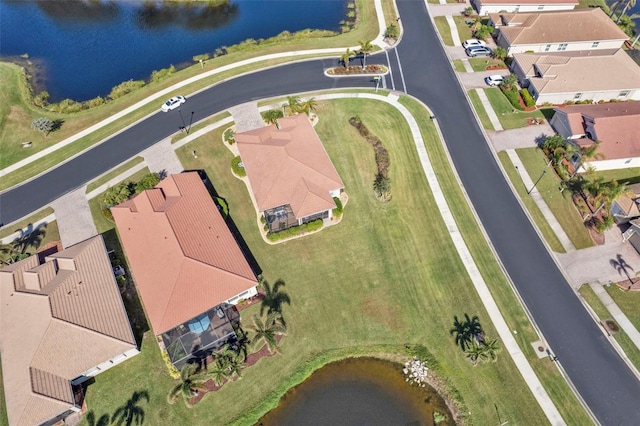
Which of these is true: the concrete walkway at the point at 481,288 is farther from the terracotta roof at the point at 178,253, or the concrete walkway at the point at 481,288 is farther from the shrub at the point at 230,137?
the shrub at the point at 230,137

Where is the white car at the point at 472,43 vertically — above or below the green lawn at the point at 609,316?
above

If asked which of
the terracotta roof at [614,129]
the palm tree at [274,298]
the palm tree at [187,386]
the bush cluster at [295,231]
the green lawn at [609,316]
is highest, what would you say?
the bush cluster at [295,231]

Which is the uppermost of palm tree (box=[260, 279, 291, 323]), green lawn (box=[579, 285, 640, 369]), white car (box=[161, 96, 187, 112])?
white car (box=[161, 96, 187, 112])

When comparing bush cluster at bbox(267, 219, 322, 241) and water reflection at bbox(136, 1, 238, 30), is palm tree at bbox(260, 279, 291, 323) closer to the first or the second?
bush cluster at bbox(267, 219, 322, 241)

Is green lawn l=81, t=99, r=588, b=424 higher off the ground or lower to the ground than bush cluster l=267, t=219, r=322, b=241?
lower

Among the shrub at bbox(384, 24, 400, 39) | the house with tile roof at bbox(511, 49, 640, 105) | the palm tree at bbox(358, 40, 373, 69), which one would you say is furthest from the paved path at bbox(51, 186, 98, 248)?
the house with tile roof at bbox(511, 49, 640, 105)

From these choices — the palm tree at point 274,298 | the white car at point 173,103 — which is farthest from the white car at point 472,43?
the palm tree at point 274,298

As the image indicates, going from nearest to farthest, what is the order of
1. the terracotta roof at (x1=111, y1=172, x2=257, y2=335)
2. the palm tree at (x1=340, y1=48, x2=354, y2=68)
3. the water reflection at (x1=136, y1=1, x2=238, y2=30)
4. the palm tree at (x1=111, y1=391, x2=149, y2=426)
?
1. the palm tree at (x1=111, y1=391, x2=149, y2=426)
2. the terracotta roof at (x1=111, y1=172, x2=257, y2=335)
3. the palm tree at (x1=340, y1=48, x2=354, y2=68)
4. the water reflection at (x1=136, y1=1, x2=238, y2=30)
